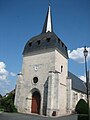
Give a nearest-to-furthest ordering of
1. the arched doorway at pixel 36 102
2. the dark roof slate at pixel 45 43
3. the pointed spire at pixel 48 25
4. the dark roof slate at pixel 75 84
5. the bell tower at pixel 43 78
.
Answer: the bell tower at pixel 43 78 → the arched doorway at pixel 36 102 → the dark roof slate at pixel 45 43 → the pointed spire at pixel 48 25 → the dark roof slate at pixel 75 84

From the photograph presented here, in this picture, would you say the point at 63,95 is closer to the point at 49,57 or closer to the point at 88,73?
the point at 49,57

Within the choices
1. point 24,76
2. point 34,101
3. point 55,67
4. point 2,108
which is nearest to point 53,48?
point 55,67

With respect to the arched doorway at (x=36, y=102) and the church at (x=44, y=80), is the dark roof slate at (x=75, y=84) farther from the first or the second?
the arched doorway at (x=36, y=102)

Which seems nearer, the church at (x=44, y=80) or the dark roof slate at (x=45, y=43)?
the church at (x=44, y=80)

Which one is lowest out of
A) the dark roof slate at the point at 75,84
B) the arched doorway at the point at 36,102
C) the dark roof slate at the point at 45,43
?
the arched doorway at the point at 36,102

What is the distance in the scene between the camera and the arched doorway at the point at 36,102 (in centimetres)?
2228

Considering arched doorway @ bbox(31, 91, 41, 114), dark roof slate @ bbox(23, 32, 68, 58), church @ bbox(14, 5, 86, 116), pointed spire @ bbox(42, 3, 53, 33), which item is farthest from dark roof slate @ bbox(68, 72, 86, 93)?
pointed spire @ bbox(42, 3, 53, 33)

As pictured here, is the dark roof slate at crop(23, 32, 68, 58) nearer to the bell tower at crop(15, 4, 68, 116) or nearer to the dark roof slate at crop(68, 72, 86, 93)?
the bell tower at crop(15, 4, 68, 116)

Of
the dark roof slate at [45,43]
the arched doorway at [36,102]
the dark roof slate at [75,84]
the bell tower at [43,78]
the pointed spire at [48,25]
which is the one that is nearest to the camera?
the bell tower at [43,78]

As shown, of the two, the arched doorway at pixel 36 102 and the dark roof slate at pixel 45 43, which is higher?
the dark roof slate at pixel 45 43

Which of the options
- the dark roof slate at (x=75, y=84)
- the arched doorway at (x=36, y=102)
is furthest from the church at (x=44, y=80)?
the dark roof slate at (x=75, y=84)

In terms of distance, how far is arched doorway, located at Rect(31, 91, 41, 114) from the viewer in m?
22.3

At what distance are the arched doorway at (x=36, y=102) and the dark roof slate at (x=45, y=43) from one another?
6613 mm

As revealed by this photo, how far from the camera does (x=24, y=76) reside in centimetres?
2420
